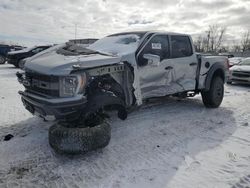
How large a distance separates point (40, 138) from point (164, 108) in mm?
3444

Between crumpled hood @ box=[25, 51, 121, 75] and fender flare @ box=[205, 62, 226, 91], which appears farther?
fender flare @ box=[205, 62, 226, 91]

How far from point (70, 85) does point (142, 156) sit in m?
1.51

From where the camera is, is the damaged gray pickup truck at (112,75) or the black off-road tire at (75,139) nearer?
the black off-road tire at (75,139)

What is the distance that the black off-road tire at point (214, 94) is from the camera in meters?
6.85

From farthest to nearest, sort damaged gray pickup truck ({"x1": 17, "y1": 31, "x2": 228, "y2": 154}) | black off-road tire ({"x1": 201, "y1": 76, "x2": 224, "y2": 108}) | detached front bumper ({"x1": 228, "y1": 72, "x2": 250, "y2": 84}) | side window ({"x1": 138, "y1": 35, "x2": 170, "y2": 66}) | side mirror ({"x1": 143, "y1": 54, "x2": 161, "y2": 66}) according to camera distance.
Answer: detached front bumper ({"x1": 228, "y1": 72, "x2": 250, "y2": 84})
black off-road tire ({"x1": 201, "y1": 76, "x2": 224, "y2": 108})
side window ({"x1": 138, "y1": 35, "x2": 170, "y2": 66})
side mirror ({"x1": 143, "y1": 54, "x2": 161, "y2": 66})
damaged gray pickup truck ({"x1": 17, "y1": 31, "x2": 228, "y2": 154})

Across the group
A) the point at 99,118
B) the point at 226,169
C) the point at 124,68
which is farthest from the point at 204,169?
the point at 124,68

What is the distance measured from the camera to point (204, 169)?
141 inches

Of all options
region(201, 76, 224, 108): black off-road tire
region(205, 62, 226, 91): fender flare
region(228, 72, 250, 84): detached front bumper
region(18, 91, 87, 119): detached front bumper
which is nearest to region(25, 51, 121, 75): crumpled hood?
region(18, 91, 87, 119): detached front bumper

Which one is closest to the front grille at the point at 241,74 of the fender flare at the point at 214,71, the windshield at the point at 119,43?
the fender flare at the point at 214,71

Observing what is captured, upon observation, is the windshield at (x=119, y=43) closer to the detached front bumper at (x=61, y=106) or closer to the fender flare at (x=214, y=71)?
the detached front bumper at (x=61, y=106)

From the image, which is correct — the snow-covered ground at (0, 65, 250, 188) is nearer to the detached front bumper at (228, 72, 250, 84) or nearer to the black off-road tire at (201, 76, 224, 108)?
the black off-road tire at (201, 76, 224, 108)

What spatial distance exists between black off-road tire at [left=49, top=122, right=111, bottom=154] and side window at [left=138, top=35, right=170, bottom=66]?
1799 mm

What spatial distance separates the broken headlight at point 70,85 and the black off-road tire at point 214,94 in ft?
13.8

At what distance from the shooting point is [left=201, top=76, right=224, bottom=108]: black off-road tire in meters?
6.85
